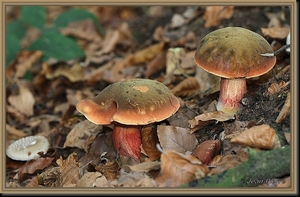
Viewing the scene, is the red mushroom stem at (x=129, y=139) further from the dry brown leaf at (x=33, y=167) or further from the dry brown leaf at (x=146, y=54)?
the dry brown leaf at (x=146, y=54)

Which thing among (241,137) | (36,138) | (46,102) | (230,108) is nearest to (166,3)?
(230,108)

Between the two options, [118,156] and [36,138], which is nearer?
[118,156]

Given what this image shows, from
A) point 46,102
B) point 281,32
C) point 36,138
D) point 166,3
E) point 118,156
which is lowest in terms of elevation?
point 46,102

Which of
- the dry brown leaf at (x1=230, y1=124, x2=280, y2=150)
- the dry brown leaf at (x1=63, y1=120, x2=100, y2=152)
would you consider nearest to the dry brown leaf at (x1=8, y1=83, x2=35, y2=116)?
the dry brown leaf at (x1=63, y1=120, x2=100, y2=152)

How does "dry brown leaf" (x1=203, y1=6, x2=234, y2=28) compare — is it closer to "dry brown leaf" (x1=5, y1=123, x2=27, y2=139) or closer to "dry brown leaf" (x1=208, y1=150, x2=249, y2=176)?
"dry brown leaf" (x1=5, y1=123, x2=27, y2=139)

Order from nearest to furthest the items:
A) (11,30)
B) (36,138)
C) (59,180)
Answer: (59,180) → (36,138) → (11,30)

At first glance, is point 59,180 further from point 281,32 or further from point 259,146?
point 281,32

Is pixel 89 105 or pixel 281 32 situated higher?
pixel 281 32
